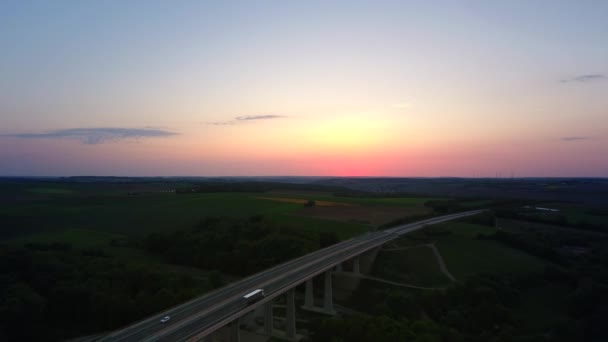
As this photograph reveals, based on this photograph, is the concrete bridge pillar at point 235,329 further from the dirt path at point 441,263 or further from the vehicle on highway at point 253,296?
the dirt path at point 441,263

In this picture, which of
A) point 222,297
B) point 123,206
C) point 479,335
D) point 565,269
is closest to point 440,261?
point 565,269

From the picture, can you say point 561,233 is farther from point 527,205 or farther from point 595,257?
point 527,205

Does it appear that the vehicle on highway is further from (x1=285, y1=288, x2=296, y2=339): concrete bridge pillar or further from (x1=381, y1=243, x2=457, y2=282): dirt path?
(x1=381, y1=243, x2=457, y2=282): dirt path

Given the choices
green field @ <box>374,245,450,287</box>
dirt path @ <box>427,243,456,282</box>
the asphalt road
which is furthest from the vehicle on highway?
dirt path @ <box>427,243,456,282</box>

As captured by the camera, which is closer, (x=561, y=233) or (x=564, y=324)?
(x=564, y=324)

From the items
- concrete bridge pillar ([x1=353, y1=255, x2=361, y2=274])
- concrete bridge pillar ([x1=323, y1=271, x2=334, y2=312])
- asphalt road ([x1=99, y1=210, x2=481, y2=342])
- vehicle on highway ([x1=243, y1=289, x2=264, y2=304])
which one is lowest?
concrete bridge pillar ([x1=323, y1=271, x2=334, y2=312])

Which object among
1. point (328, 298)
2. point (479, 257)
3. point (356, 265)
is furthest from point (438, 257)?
point (328, 298)

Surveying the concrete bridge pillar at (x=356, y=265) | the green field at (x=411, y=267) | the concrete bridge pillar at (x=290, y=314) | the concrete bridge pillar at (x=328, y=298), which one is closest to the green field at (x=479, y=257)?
the green field at (x=411, y=267)

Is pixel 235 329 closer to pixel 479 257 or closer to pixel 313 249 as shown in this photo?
pixel 313 249
